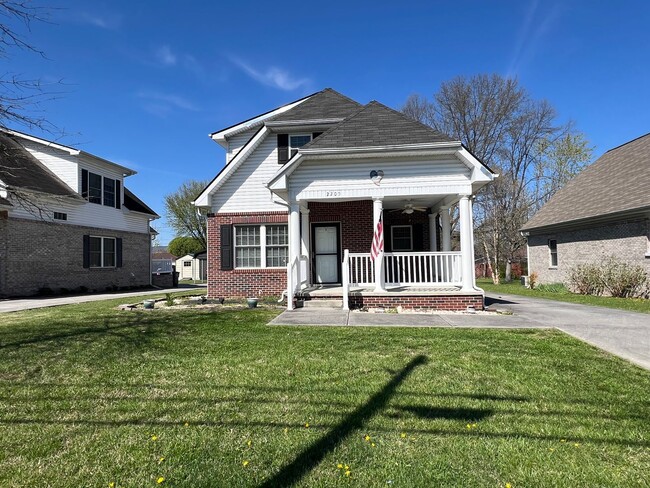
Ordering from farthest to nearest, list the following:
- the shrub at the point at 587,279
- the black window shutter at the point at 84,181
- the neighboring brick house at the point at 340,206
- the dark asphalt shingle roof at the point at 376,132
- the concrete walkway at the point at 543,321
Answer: the black window shutter at the point at 84,181 → the shrub at the point at 587,279 → the dark asphalt shingle roof at the point at 376,132 → the neighboring brick house at the point at 340,206 → the concrete walkway at the point at 543,321

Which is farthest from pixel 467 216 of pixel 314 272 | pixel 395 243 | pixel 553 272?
pixel 553 272

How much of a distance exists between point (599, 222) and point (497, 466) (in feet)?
54.6

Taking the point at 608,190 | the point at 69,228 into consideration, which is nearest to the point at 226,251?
the point at 69,228

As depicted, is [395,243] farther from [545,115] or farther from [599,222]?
[545,115]

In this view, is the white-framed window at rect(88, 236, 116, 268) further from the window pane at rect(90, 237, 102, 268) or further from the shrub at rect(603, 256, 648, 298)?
the shrub at rect(603, 256, 648, 298)

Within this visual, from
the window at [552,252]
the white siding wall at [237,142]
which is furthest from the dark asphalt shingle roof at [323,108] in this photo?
the window at [552,252]

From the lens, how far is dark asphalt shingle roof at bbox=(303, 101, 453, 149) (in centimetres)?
969

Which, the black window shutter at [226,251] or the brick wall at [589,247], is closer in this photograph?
the black window shutter at [226,251]

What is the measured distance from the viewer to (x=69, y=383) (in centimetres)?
423

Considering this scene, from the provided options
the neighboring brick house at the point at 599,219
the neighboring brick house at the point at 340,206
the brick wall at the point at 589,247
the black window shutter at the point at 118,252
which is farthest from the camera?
the black window shutter at the point at 118,252

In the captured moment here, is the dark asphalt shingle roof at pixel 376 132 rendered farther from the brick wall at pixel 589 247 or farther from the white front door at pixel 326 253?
the brick wall at pixel 589 247

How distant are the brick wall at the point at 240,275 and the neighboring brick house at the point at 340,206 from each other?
0.11 feet

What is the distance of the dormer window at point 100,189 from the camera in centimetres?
1827

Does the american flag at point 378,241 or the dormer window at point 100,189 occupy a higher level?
the dormer window at point 100,189
